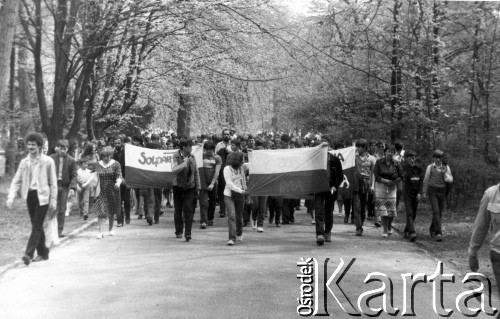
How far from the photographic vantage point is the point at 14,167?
30688 millimetres

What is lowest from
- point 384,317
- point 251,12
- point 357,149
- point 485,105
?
point 384,317

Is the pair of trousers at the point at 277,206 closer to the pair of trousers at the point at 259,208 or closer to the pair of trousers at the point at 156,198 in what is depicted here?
the pair of trousers at the point at 259,208

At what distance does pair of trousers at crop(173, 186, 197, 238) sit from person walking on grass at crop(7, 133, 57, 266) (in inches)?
135

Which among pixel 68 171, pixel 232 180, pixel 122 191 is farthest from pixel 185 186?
pixel 122 191

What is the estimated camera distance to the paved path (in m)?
7.71

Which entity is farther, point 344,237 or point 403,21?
point 403,21

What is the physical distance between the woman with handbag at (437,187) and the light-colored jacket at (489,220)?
8094 millimetres

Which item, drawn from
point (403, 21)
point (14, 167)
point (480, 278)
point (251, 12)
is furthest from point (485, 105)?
point (14, 167)

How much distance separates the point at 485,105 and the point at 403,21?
12.7 ft

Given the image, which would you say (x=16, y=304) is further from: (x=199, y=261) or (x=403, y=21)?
(x=403, y=21)

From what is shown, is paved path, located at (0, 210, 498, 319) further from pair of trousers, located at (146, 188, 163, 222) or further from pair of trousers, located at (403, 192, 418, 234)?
pair of trousers, located at (146, 188, 163, 222)

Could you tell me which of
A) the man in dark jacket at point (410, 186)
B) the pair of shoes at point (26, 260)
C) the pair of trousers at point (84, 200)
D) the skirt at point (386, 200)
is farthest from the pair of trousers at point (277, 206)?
the pair of shoes at point (26, 260)

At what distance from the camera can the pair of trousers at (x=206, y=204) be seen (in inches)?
614

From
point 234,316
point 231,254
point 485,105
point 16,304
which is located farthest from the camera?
point 485,105
